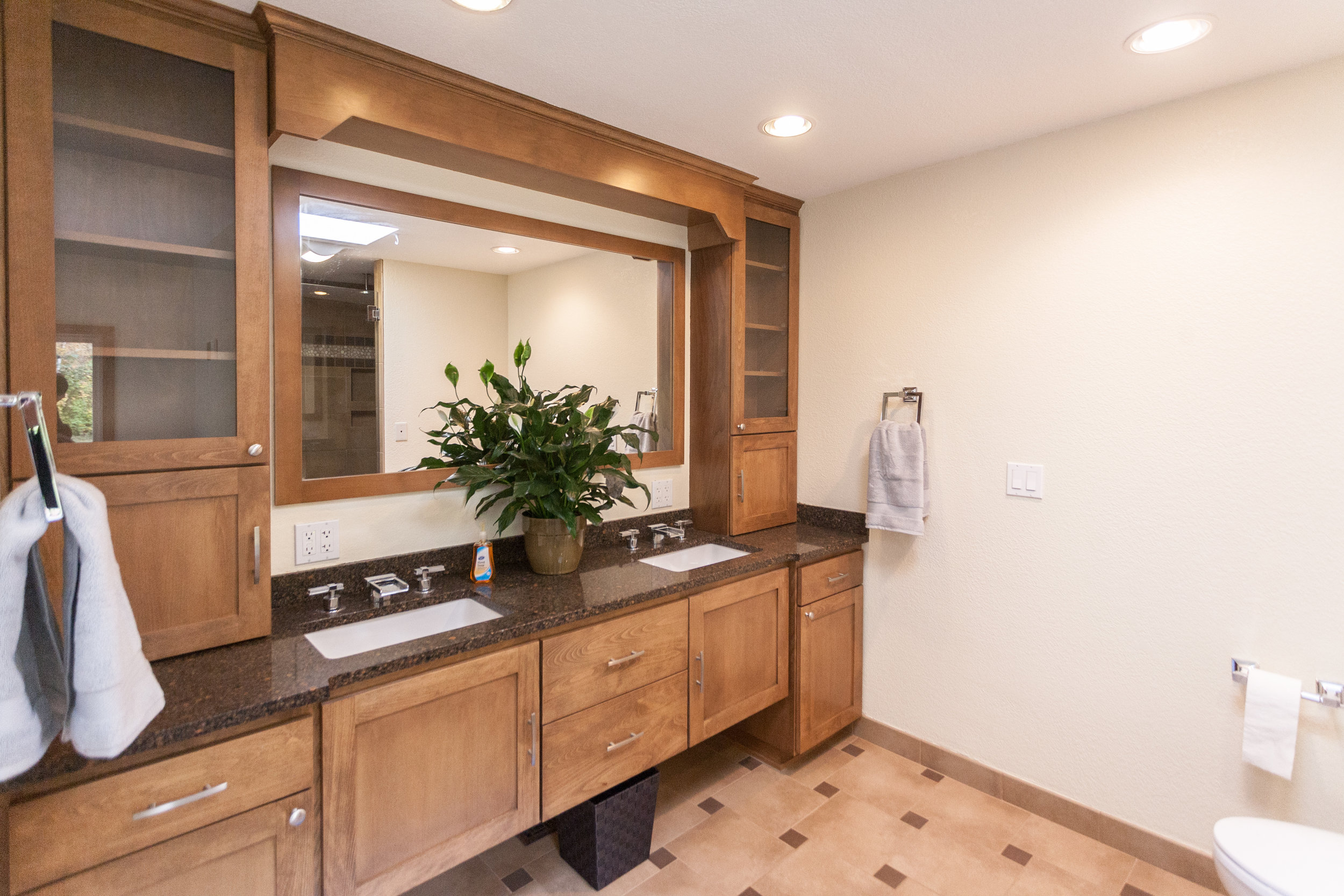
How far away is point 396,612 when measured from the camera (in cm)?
185

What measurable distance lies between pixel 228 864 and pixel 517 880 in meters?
0.93

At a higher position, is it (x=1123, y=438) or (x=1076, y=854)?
(x=1123, y=438)

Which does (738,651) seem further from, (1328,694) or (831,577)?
(1328,694)

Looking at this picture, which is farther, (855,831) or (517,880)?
(855,831)

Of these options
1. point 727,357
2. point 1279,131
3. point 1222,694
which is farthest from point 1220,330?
point 727,357

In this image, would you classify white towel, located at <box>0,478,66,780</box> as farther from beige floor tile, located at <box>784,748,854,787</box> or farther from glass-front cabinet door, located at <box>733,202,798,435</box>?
beige floor tile, located at <box>784,748,854,787</box>

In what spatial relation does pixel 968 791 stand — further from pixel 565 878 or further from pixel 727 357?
pixel 727 357

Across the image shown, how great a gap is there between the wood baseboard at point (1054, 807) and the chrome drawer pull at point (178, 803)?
234 centimetres

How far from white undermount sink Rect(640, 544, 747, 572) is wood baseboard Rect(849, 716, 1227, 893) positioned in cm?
97

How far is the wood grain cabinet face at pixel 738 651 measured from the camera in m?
2.18

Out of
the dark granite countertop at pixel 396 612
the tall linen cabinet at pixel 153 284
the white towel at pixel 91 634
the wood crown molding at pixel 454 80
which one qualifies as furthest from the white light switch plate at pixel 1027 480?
the white towel at pixel 91 634

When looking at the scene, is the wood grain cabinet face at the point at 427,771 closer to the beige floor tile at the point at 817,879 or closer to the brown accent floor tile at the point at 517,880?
the brown accent floor tile at the point at 517,880

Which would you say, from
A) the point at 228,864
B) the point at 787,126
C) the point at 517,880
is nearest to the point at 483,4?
the point at 787,126

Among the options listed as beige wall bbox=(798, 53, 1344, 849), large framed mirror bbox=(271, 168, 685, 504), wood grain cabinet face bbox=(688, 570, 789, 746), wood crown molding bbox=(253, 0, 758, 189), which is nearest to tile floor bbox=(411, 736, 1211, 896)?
beige wall bbox=(798, 53, 1344, 849)
